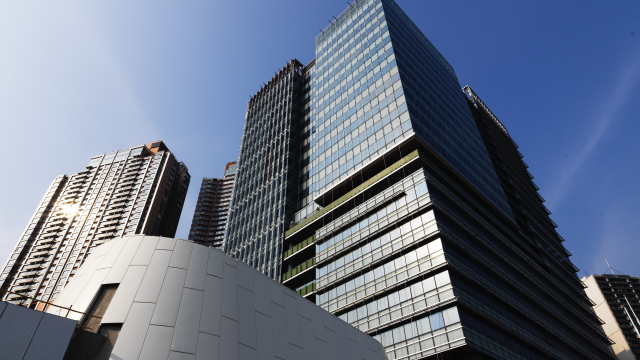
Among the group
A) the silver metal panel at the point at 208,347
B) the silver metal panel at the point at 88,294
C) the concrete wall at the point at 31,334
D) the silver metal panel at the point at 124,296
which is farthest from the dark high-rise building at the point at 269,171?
the concrete wall at the point at 31,334

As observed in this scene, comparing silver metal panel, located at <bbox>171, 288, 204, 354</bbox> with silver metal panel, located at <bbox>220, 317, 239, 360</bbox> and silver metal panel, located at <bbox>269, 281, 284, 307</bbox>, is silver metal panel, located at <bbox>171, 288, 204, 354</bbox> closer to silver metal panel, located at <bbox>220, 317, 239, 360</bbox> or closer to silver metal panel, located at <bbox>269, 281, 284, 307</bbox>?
silver metal panel, located at <bbox>220, 317, 239, 360</bbox>

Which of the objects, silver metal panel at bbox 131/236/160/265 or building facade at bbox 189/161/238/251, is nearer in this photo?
silver metal panel at bbox 131/236/160/265

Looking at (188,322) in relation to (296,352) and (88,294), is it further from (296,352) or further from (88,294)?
(296,352)

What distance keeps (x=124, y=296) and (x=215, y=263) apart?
5.06m

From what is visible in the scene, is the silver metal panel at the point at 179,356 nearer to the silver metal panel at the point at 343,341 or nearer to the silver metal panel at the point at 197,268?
the silver metal panel at the point at 197,268

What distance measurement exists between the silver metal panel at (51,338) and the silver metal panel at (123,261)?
13.6 feet

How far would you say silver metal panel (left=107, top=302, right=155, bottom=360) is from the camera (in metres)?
17.3

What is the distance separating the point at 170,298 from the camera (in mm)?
19984

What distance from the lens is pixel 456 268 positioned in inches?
1741

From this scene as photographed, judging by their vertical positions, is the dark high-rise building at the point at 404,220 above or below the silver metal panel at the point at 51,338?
above

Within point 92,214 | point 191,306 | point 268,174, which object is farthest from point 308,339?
point 92,214

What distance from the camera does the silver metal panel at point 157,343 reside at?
57.6 ft

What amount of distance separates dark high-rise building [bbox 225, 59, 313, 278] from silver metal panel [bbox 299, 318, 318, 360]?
3853cm

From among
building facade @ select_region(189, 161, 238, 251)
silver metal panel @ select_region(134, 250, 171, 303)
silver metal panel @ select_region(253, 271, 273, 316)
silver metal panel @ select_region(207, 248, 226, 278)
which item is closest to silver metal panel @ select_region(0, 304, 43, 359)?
silver metal panel @ select_region(134, 250, 171, 303)
